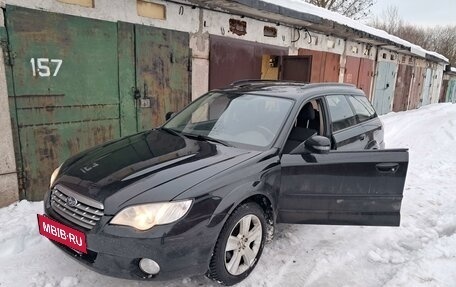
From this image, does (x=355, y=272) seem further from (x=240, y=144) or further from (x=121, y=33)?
(x=121, y=33)

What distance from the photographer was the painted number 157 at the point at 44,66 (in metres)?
4.28

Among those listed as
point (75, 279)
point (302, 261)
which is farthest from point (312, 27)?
point (75, 279)

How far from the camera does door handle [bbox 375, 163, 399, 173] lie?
127 inches

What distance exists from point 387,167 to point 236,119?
151 cm

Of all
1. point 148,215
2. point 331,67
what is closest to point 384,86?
Result: point 331,67

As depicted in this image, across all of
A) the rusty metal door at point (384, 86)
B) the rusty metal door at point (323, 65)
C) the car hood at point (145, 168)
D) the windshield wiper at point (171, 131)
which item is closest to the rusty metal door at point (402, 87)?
the rusty metal door at point (384, 86)

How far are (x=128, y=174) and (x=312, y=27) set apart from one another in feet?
26.2

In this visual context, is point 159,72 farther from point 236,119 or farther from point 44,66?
point 236,119

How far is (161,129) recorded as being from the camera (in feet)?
12.1

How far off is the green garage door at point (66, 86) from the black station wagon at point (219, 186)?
1716 mm

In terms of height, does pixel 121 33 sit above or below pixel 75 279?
above

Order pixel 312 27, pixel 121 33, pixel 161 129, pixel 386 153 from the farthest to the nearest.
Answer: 1. pixel 312 27
2. pixel 121 33
3. pixel 161 129
4. pixel 386 153

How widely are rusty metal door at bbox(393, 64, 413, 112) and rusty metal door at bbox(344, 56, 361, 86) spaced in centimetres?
493

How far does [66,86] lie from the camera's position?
463cm
